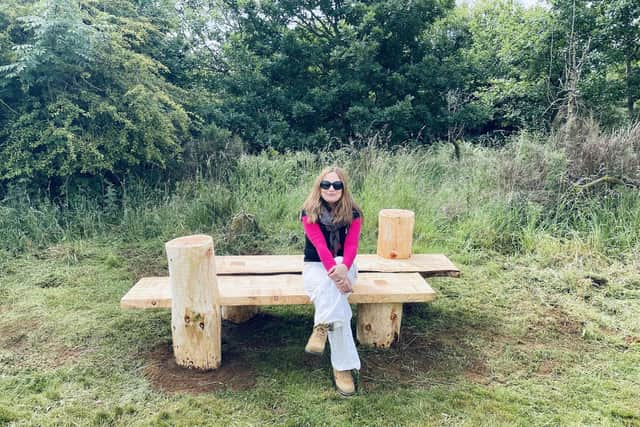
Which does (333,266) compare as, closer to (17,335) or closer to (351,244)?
(351,244)

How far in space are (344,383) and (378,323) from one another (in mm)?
557

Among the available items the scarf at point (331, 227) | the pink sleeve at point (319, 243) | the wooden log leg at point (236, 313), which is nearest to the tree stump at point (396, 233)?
the scarf at point (331, 227)

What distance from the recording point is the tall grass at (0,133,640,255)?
4.88 metres

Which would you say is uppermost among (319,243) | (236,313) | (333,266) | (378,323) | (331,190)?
(331,190)

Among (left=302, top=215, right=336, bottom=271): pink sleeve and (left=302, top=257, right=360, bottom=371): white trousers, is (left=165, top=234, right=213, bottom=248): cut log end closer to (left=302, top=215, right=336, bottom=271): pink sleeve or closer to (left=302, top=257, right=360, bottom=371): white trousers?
(left=302, top=215, right=336, bottom=271): pink sleeve

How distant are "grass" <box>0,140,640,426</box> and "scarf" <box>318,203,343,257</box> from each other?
0.72 m

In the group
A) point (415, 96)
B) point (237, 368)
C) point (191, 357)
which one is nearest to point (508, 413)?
point (237, 368)

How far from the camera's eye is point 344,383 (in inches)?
101

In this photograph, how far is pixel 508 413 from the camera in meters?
2.41

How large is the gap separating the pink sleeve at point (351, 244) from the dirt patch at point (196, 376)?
2.90ft

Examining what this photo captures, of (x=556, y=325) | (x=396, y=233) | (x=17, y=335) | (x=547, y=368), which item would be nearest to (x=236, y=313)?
(x=396, y=233)

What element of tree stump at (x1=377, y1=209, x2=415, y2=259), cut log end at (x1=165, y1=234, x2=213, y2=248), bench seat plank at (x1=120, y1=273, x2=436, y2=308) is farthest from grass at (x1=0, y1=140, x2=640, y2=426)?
cut log end at (x1=165, y1=234, x2=213, y2=248)

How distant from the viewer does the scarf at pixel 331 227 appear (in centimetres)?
290

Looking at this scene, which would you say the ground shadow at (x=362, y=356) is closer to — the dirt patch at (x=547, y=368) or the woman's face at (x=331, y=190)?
the dirt patch at (x=547, y=368)
